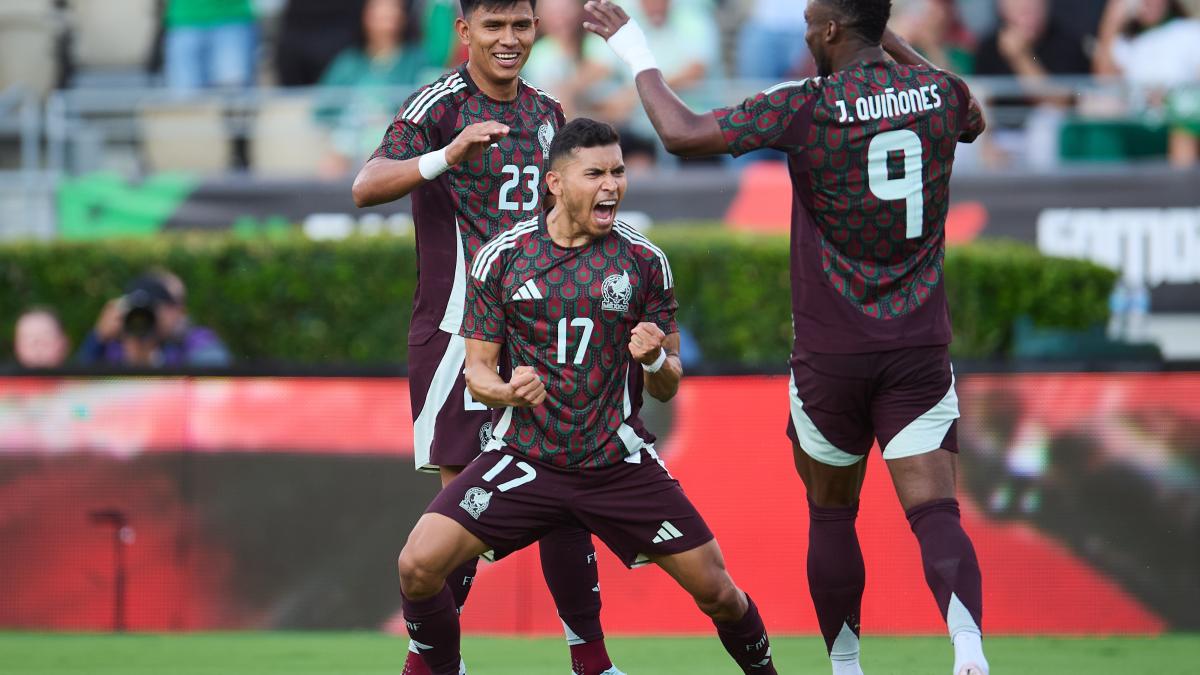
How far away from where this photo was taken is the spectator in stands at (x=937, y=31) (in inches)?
486

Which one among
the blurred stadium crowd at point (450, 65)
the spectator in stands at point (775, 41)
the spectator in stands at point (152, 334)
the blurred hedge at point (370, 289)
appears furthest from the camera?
the spectator in stands at point (775, 41)

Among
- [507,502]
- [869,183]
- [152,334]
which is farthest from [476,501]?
[152,334]

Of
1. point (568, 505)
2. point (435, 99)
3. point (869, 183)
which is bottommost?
point (568, 505)

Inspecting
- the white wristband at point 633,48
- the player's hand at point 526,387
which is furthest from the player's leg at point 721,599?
the white wristband at point 633,48

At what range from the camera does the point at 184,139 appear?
1299 centimetres

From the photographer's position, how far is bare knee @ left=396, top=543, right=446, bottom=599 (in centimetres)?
554

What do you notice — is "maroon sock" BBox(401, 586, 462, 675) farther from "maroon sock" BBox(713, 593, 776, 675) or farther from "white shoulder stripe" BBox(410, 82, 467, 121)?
"white shoulder stripe" BBox(410, 82, 467, 121)

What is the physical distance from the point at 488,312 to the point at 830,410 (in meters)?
1.19

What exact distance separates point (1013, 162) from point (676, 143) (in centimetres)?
748

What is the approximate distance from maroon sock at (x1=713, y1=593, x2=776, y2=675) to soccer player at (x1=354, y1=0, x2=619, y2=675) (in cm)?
69

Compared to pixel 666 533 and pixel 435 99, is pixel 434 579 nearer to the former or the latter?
pixel 666 533

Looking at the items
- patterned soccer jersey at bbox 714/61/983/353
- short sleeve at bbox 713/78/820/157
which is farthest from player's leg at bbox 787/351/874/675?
short sleeve at bbox 713/78/820/157

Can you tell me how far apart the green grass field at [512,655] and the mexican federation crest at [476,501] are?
6.01 feet

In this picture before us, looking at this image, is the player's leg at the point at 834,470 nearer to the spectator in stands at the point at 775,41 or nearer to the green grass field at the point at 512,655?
the green grass field at the point at 512,655
